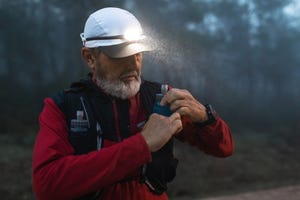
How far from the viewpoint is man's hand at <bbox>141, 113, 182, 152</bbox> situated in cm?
132

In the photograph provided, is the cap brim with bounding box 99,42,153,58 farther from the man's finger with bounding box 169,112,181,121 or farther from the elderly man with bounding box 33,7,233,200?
the man's finger with bounding box 169,112,181,121

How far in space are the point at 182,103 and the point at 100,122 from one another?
0.86ft

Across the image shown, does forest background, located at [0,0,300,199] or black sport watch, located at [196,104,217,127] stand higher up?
black sport watch, located at [196,104,217,127]

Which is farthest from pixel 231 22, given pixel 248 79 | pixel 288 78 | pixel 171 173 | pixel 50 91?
pixel 171 173

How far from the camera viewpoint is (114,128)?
150 cm

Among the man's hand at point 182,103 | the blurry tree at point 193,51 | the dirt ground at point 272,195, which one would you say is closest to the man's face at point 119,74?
the man's hand at point 182,103

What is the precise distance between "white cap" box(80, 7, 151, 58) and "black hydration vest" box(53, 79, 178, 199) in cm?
15

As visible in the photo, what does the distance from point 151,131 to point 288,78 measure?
912 cm

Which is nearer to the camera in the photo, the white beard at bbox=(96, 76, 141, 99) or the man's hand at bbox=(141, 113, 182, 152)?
the man's hand at bbox=(141, 113, 182, 152)

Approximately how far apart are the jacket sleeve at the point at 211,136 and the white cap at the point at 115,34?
298mm

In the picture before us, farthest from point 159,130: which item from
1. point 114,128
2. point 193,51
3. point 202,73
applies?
point 202,73

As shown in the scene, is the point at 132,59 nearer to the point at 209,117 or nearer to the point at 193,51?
the point at 209,117

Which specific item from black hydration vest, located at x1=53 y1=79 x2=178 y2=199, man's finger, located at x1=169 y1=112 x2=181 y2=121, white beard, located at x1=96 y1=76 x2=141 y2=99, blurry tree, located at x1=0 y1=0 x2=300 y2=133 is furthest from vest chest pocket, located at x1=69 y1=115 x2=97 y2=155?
blurry tree, located at x1=0 y1=0 x2=300 y2=133

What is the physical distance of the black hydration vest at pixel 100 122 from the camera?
1439 millimetres
